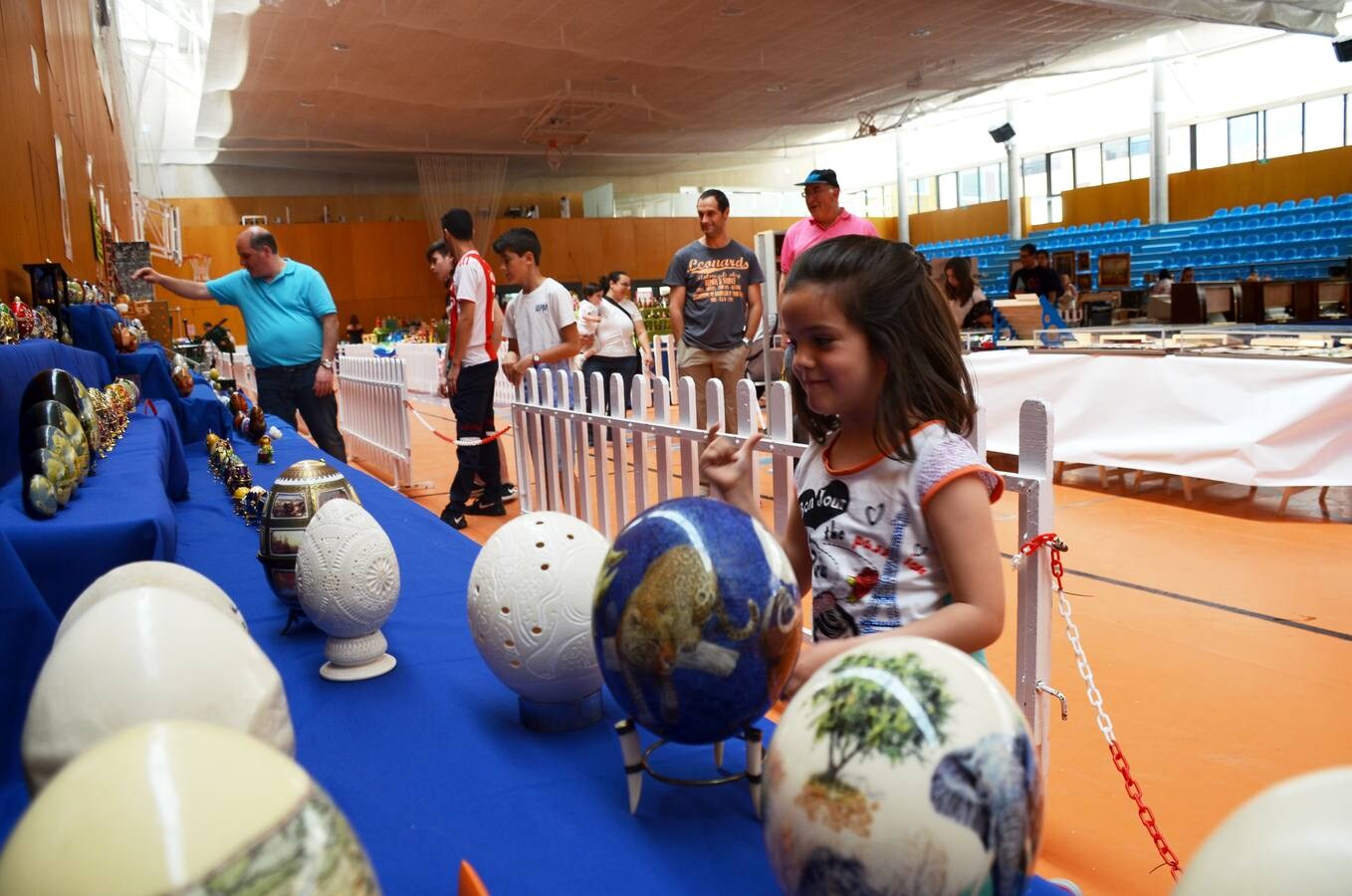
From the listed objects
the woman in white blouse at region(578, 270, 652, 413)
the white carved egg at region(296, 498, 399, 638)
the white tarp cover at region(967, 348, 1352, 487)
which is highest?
the woman in white blouse at region(578, 270, 652, 413)

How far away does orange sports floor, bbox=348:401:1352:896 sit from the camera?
2312mm

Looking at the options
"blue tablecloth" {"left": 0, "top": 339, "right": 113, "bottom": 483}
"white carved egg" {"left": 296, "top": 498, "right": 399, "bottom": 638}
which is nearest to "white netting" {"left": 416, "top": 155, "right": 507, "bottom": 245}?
"blue tablecloth" {"left": 0, "top": 339, "right": 113, "bottom": 483}

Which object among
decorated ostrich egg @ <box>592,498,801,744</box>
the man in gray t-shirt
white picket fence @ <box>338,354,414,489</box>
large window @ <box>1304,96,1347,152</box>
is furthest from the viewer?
large window @ <box>1304,96,1347,152</box>

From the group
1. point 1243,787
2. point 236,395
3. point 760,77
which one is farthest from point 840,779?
point 760,77

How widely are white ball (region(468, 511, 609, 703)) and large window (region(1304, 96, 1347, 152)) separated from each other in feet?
76.9

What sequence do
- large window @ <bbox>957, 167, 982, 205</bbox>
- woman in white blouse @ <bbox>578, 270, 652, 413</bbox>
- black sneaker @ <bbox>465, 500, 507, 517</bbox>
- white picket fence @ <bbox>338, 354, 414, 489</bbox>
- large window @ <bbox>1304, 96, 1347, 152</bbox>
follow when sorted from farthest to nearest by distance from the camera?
1. large window @ <bbox>957, 167, 982, 205</bbox>
2. large window @ <bbox>1304, 96, 1347, 152</bbox>
3. woman in white blouse @ <bbox>578, 270, 652, 413</bbox>
4. white picket fence @ <bbox>338, 354, 414, 489</bbox>
5. black sneaker @ <bbox>465, 500, 507, 517</bbox>

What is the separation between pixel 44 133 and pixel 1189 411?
6440 millimetres

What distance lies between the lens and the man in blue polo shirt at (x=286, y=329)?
5.41 m

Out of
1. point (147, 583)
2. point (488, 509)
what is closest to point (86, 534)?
point (147, 583)

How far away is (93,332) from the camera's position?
4.21 meters

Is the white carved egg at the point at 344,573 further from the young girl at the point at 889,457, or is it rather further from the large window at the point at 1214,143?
the large window at the point at 1214,143

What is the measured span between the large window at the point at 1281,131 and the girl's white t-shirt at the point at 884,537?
2358 cm

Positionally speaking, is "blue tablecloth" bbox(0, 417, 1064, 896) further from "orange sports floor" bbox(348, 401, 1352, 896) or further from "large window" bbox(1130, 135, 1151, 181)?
"large window" bbox(1130, 135, 1151, 181)

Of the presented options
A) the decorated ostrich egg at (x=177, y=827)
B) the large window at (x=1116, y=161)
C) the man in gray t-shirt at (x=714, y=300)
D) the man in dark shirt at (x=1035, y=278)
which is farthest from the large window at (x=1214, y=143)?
the decorated ostrich egg at (x=177, y=827)
